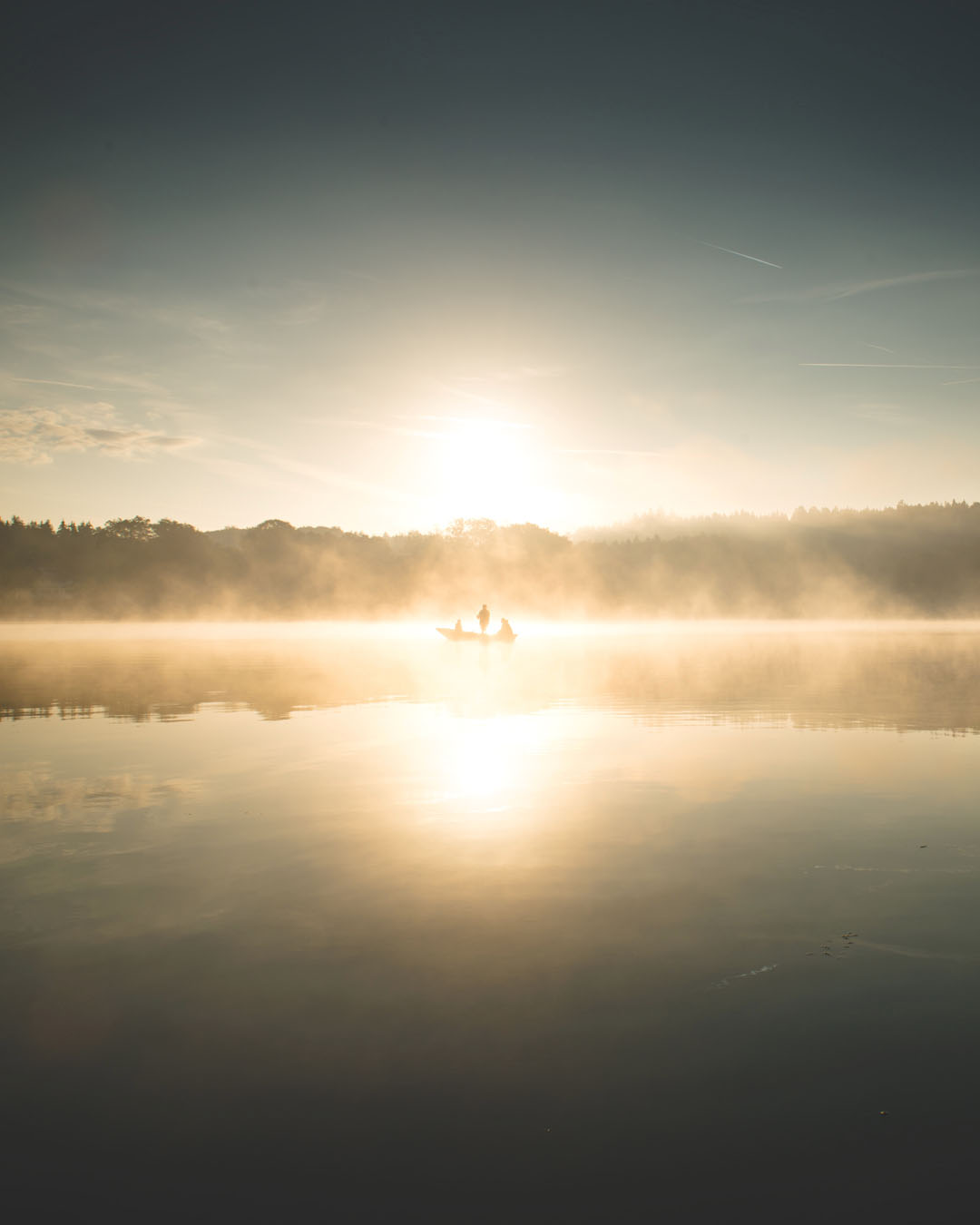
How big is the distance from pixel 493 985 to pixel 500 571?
143602 millimetres

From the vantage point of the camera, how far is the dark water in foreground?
11.6 feet

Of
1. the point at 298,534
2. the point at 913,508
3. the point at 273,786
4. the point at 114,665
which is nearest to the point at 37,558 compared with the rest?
the point at 298,534

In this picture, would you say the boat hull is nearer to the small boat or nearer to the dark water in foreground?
the small boat

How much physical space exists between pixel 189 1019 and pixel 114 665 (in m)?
28.3

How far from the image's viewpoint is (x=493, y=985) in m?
5.12

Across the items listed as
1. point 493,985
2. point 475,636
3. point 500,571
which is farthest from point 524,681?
point 500,571

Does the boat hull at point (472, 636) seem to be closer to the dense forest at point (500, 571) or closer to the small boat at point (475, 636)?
the small boat at point (475, 636)

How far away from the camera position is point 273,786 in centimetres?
1050

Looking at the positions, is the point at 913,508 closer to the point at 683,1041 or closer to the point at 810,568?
the point at 810,568

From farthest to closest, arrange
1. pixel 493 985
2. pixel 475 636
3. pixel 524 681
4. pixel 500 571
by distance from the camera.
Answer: pixel 500 571
pixel 475 636
pixel 524 681
pixel 493 985

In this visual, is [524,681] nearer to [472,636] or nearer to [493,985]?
[493,985]

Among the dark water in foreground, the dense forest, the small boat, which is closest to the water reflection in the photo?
the small boat

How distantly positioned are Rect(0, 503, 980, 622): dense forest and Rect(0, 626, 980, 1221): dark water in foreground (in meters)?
103

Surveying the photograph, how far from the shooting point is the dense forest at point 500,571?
114 m
